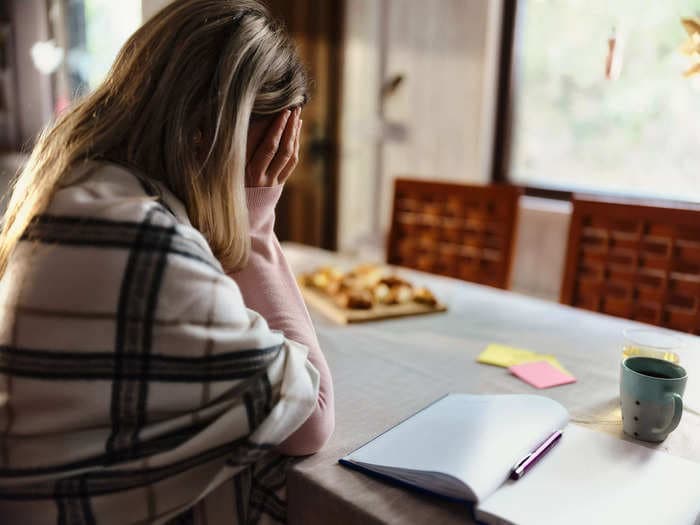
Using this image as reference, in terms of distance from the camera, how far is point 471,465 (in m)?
0.68

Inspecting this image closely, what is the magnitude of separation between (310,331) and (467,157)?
1.98 metres

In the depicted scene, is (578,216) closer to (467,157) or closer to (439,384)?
(439,384)

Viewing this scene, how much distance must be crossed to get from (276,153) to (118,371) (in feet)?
1.29

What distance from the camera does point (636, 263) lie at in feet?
4.96

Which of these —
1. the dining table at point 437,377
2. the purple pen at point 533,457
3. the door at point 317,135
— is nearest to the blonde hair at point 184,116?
the dining table at point 437,377

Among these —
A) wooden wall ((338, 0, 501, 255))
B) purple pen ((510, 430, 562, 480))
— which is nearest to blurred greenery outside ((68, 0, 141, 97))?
wooden wall ((338, 0, 501, 255))

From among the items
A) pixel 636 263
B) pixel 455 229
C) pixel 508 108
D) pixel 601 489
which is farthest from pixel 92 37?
pixel 601 489

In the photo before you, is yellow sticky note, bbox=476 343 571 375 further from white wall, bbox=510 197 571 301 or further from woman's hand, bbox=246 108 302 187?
white wall, bbox=510 197 571 301

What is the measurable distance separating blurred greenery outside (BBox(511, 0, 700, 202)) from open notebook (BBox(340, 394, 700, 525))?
5.47ft

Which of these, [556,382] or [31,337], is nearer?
[31,337]

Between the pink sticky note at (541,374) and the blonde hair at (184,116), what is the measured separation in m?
0.51

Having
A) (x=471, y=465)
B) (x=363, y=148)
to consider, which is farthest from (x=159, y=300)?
(x=363, y=148)

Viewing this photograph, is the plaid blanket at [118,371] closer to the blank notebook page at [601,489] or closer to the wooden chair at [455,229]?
the blank notebook page at [601,489]

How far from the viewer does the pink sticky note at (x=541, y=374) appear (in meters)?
0.99
